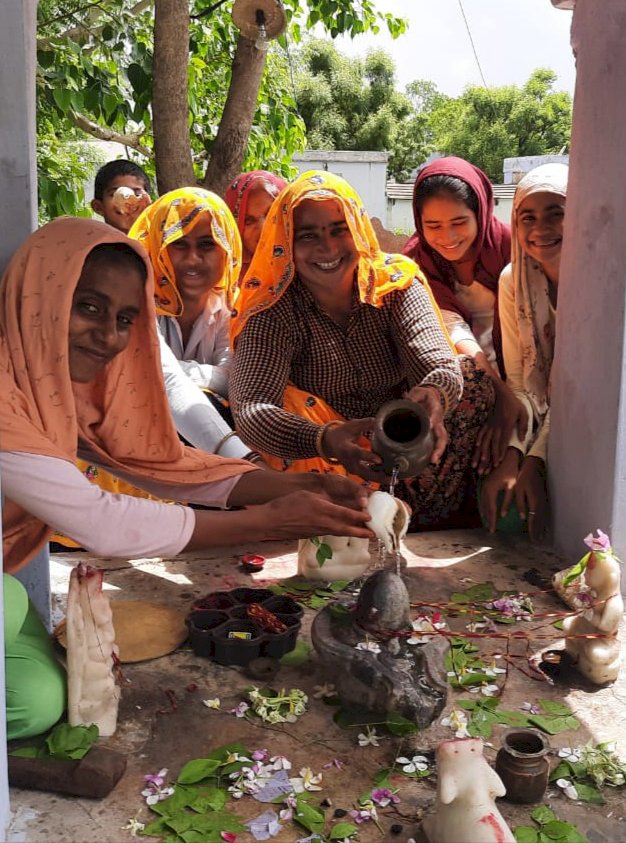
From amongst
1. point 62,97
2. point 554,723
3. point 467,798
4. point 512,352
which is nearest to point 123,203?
point 62,97

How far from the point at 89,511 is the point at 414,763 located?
1.04 metres

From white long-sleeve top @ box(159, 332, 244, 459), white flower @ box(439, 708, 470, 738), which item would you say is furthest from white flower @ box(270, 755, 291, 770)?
white long-sleeve top @ box(159, 332, 244, 459)

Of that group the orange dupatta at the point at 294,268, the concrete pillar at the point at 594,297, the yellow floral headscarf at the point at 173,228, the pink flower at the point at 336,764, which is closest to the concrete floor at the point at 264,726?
the pink flower at the point at 336,764

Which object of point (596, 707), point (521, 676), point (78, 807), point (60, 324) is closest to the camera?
point (78, 807)

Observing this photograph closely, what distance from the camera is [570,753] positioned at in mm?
2381

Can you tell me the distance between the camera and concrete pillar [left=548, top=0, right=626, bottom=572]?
3.33 m

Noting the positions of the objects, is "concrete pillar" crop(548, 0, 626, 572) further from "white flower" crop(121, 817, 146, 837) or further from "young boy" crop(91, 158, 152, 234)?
"young boy" crop(91, 158, 152, 234)

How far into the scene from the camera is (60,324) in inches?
95.7

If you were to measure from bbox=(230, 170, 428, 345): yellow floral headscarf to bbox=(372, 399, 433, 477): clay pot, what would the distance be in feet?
2.55

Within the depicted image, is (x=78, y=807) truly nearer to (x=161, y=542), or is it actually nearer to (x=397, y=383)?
(x=161, y=542)

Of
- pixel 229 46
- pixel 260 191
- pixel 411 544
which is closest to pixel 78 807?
pixel 411 544

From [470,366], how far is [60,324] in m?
2.09

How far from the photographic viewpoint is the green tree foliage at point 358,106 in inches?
1732

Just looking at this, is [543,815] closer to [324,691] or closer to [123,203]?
[324,691]
